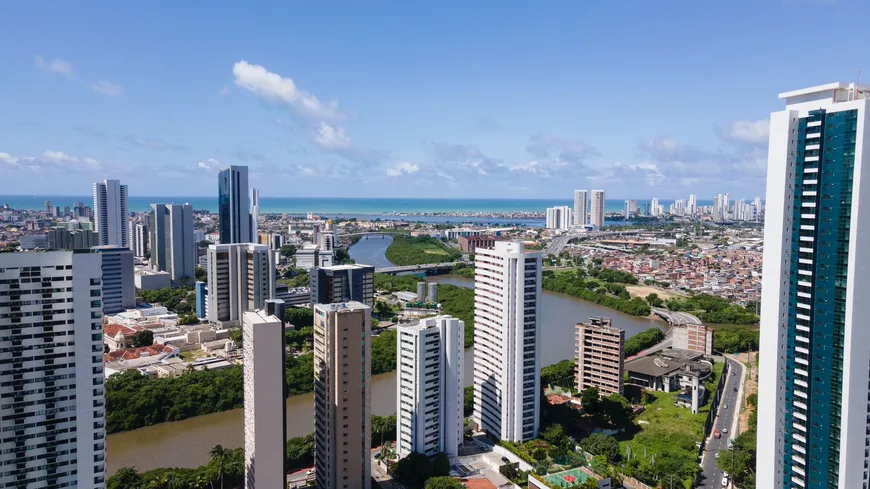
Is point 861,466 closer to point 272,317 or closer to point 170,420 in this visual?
point 272,317

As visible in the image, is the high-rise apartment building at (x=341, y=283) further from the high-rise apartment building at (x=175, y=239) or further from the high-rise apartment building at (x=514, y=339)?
the high-rise apartment building at (x=514, y=339)

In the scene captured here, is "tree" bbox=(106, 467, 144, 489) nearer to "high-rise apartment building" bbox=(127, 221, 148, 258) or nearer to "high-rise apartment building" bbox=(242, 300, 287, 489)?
"high-rise apartment building" bbox=(242, 300, 287, 489)

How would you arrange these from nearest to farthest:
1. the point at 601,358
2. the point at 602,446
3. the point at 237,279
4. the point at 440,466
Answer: the point at 440,466
the point at 602,446
the point at 601,358
the point at 237,279

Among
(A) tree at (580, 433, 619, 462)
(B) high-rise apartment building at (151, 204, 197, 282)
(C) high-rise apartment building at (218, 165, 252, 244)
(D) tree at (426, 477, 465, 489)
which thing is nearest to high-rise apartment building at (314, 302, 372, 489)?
(D) tree at (426, 477, 465, 489)

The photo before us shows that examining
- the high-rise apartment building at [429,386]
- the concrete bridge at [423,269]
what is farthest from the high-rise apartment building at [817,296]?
the concrete bridge at [423,269]

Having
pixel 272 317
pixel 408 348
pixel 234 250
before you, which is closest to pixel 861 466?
pixel 408 348

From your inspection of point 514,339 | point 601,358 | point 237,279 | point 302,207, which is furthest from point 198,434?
point 302,207

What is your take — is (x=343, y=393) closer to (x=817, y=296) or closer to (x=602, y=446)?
(x=602, y=446)
